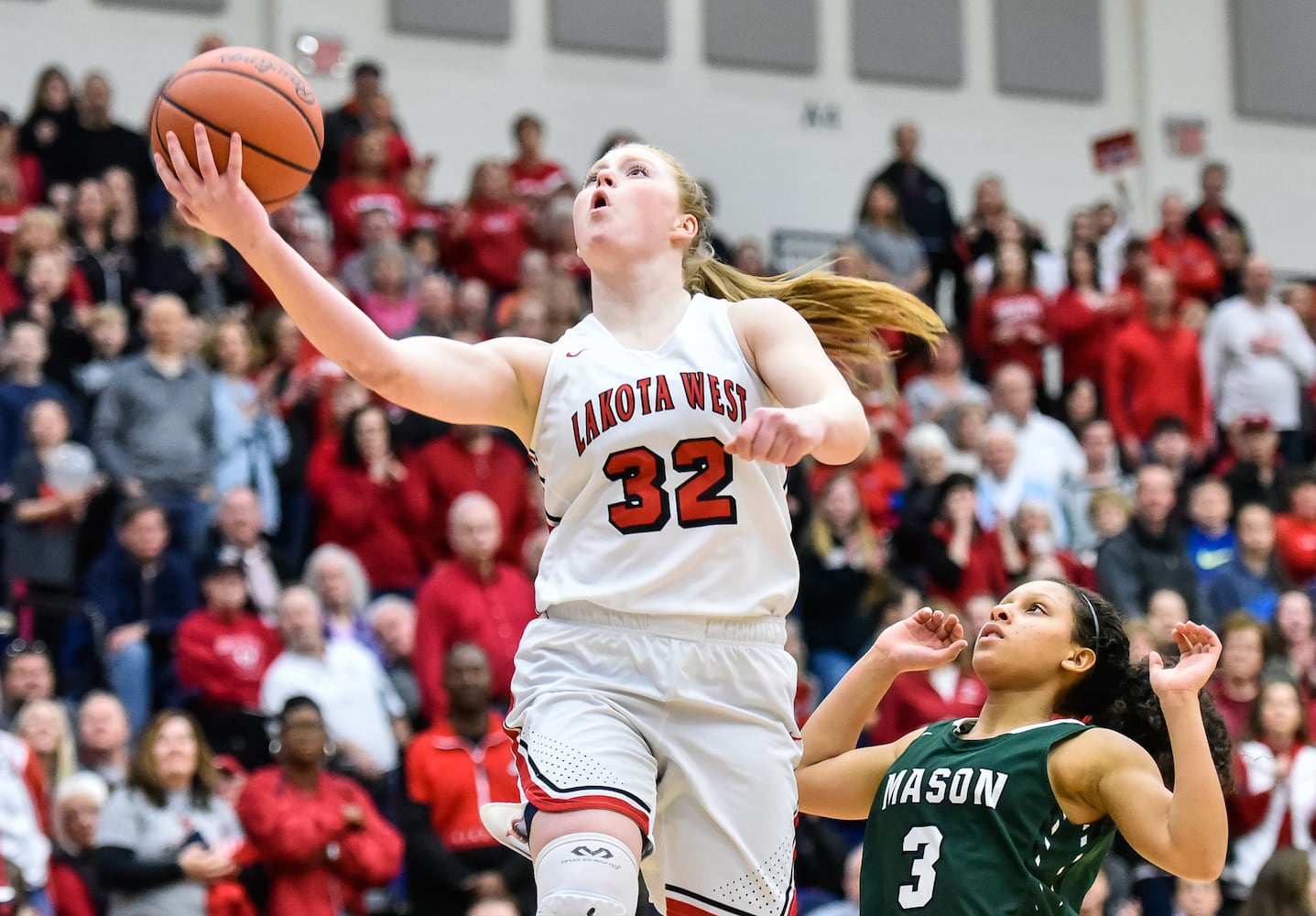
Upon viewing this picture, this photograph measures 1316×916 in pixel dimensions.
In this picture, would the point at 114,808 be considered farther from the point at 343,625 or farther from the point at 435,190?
the point at 435,190

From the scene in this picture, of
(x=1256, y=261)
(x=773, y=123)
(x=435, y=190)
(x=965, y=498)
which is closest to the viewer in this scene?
(x=965, y=498)

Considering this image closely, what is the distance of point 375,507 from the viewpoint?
10484 mm

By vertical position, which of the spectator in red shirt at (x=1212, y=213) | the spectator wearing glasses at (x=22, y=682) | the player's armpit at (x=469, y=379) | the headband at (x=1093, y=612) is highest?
the spectator in red shirt at (x=1212, y=213)

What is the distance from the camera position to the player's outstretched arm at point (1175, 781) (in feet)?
12.8

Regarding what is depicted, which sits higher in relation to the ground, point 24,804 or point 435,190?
point 435,190

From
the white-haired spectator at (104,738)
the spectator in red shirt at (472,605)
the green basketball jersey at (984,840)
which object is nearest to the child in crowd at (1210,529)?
the spectator in red shirt at (472,605)

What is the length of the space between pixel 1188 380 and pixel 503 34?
21.2 feet

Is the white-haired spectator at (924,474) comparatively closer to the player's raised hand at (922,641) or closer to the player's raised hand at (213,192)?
the player's raised hand at (922,641)

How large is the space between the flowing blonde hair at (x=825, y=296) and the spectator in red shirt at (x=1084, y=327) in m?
9.86

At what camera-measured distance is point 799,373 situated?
417cm

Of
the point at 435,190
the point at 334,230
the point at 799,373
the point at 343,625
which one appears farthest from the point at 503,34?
the point at 799,373

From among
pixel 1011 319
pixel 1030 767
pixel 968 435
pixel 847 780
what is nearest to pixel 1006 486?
pixel 968 435

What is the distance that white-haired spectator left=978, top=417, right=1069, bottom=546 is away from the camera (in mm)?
11906

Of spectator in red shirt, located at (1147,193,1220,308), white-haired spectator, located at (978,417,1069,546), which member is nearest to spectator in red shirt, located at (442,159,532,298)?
white-haired spectator, located at (978,417,1069,546)
